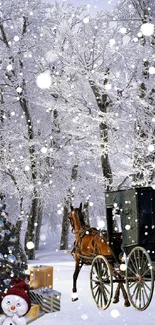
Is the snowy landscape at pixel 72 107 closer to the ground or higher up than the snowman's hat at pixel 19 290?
higher up

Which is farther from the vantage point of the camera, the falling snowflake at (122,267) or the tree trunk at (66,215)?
the tree trunk at (66,215)

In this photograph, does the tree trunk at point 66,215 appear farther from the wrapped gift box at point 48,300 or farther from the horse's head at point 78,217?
the wrapped gift box at point 48,300

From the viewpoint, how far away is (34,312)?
816 cm

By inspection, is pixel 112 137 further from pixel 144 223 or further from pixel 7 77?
pixel 144 223

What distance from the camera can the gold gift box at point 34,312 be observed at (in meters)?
8.03

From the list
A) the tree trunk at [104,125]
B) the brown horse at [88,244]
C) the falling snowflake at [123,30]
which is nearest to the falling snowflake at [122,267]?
the brown horse at [88,244]

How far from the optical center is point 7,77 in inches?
801

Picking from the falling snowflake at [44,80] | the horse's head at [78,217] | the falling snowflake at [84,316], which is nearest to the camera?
the falling snowflake at [84,316]

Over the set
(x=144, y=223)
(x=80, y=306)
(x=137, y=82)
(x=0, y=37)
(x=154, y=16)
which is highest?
(x=0, y=37)

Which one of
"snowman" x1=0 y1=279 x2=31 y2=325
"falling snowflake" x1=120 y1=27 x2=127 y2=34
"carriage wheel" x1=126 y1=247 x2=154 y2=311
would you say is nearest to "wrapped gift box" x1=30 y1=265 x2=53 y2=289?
"carriage wheel" x1=126 y1=247 x2=154 y2=311

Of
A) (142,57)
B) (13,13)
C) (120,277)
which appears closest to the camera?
(120,277)

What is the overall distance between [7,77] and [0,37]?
150cm

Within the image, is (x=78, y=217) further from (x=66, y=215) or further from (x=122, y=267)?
(x=66, y=215)

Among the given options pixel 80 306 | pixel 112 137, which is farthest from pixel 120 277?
pixel 112 137
